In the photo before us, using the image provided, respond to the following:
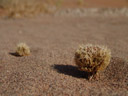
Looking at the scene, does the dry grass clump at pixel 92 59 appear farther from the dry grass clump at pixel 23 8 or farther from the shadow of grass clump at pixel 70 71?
the dry grass clump at pixel 23 8

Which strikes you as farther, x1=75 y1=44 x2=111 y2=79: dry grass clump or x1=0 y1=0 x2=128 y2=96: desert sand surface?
x1=75 y1=44 x2=111 y2=79: dry grass clump

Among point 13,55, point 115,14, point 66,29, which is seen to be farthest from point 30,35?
point 115,14

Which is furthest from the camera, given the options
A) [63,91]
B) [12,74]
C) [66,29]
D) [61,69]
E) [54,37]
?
[66,29]

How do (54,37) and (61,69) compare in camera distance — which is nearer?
(61,69)

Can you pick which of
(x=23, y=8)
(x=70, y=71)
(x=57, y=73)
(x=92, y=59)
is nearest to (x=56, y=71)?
(x=57, y=73)

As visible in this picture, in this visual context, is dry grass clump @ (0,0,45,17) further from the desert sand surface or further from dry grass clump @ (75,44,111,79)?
dry grass clump @ (75,44,111,79)

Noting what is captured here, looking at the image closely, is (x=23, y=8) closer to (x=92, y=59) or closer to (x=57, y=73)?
(x=57, y=73)

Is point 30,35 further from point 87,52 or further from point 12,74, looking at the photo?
point 87,52

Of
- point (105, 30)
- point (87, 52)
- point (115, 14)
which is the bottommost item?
point (87, 52)

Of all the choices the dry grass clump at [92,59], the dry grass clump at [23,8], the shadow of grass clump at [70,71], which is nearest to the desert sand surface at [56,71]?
the shadow of grass clump at [70,71]

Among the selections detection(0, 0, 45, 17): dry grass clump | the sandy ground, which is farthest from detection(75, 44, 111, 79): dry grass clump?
detection(0, 0, 45, 17): dry grass clump
